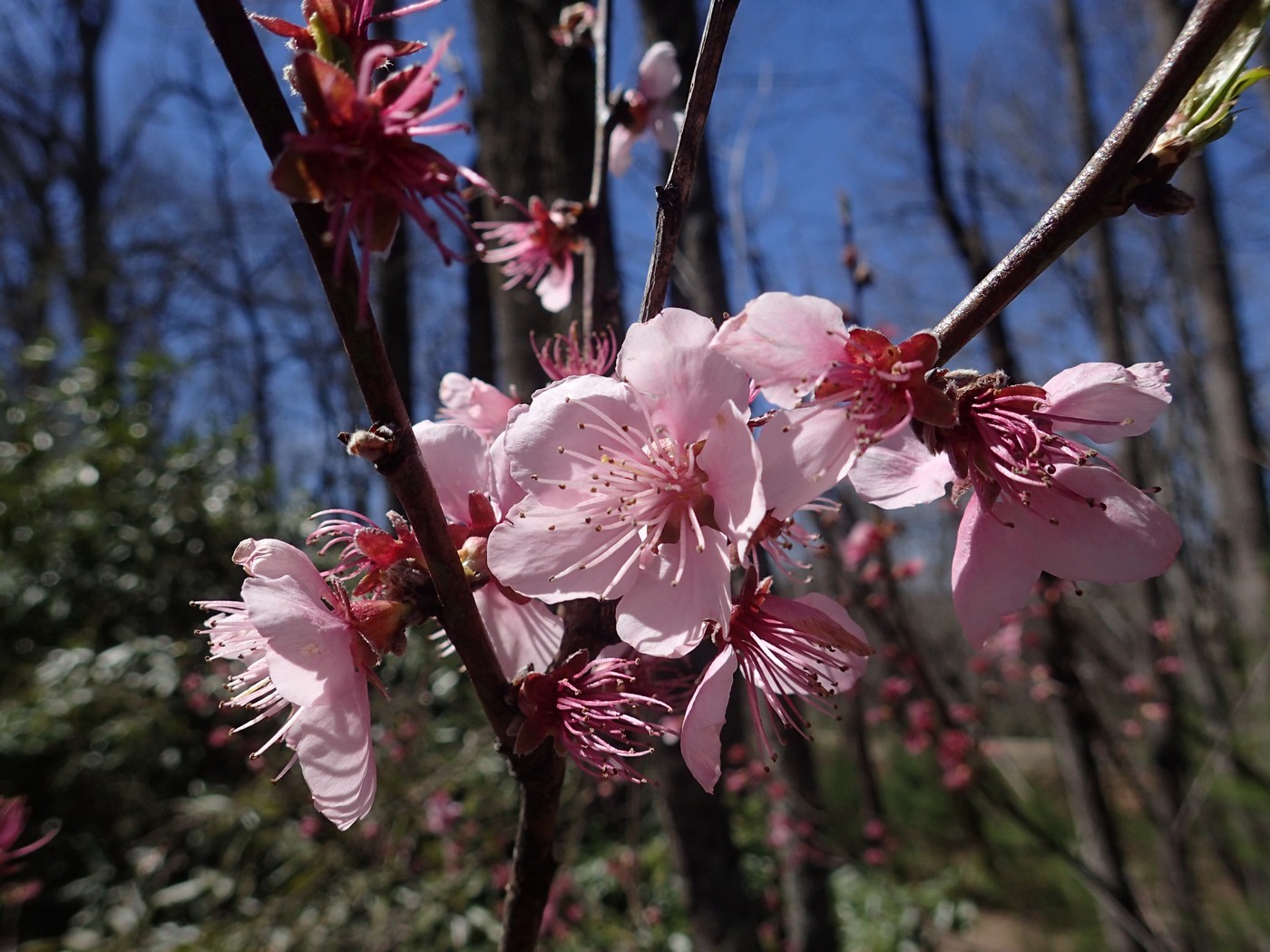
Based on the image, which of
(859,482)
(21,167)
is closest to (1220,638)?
(859,482)

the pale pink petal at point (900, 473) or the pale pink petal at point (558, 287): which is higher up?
the pale pink petal at point (558, 287)

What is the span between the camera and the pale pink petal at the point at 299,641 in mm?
611

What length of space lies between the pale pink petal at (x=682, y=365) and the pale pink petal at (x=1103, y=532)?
0.30 meters

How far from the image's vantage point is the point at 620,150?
1332 millimetres

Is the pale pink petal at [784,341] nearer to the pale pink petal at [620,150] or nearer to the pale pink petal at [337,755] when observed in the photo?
the pale pink petal at [337,755]

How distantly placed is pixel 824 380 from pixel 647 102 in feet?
3.10

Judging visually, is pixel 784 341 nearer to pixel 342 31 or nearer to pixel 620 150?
pixel 342 31

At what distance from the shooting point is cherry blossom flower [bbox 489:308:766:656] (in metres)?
0.60

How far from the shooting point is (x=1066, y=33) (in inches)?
172

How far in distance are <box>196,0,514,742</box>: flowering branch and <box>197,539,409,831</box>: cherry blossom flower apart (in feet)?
0.29

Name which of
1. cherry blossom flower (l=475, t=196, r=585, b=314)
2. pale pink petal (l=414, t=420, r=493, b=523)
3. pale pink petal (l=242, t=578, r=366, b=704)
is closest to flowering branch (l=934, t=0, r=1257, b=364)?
pale pink petal (l=414, t=420, r=493, b=523)

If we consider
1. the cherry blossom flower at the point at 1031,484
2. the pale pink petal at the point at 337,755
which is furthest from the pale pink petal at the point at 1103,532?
the pale pink petal at the point at 337,755

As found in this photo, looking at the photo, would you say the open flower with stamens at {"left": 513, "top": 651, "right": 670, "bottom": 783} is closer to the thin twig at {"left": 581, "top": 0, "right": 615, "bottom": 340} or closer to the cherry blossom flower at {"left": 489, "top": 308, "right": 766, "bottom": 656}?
the cherry blossom flower at {"left": 489, "top": 308, "right": 766, "bottom": 656}

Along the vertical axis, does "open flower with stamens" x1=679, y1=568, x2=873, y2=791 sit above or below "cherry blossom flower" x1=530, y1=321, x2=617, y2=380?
below
